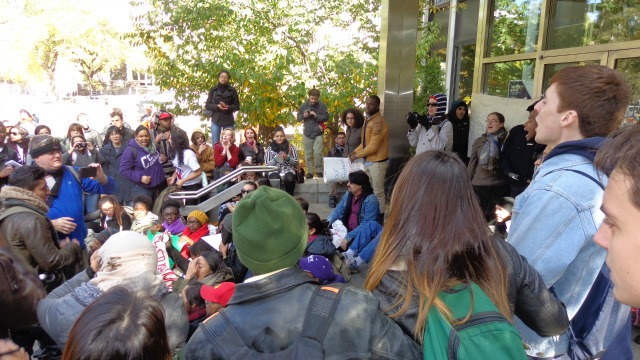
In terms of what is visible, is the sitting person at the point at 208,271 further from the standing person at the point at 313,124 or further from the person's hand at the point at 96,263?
the standing person at the point at 313,124

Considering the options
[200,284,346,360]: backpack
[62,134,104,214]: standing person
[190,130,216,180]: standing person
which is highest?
[200,284,346,360]: backpack

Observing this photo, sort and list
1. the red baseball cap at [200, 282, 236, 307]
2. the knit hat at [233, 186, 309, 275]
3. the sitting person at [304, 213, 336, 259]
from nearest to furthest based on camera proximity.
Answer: the knit hat at [233, 186, 309, 275] → the red baseball cap at [200, 282, 236, 307] → the sitting person at [304, 213, 336, 259]

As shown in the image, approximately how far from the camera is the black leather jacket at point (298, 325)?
4.13 feet

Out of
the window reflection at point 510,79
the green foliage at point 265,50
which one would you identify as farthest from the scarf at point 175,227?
the window reflection at point 510,79

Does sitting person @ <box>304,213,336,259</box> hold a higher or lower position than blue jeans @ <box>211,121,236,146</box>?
lower

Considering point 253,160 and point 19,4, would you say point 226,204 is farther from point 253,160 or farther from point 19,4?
point 19,4

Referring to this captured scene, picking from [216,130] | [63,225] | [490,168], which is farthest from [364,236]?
[216,130]

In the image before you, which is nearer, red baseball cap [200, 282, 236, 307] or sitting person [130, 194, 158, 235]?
red baseball cap [200, 282, 236, 307]

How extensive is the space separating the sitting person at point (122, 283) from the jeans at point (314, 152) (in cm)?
658

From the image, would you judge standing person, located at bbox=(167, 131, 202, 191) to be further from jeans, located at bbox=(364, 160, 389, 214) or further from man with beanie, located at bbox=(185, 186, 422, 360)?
man with beanie, located at bbox=(185, 186, 422, 360)

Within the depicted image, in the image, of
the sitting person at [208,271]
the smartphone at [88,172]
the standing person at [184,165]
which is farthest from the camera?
the standing person at [184,165]

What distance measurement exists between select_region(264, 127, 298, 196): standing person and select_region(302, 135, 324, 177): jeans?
76 centimetres

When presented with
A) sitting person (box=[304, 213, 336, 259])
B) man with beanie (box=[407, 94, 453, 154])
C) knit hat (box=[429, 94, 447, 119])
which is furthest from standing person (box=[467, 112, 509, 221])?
sitting person (box=[304, 213, 336, 259])

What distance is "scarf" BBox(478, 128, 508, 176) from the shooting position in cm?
555
